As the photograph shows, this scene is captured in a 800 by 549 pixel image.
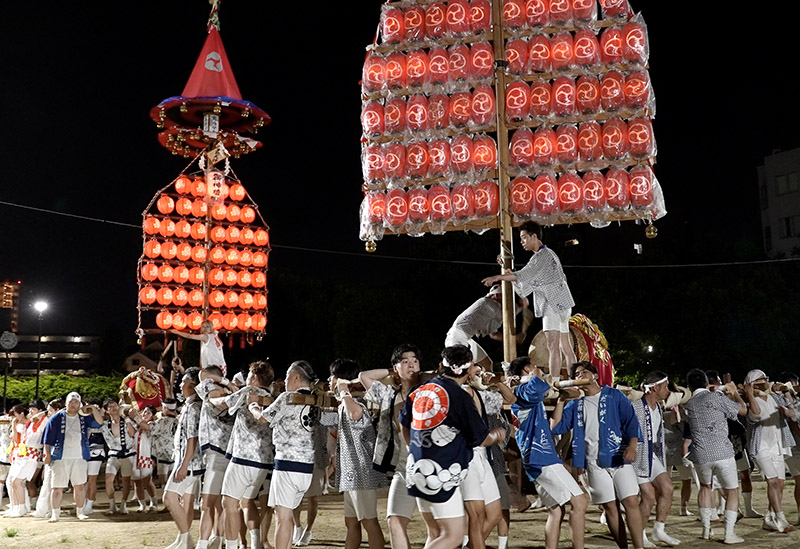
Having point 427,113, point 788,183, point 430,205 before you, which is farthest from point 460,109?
point 788,183

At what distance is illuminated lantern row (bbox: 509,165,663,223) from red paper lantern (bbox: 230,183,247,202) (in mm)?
10766

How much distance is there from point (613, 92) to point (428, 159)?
→ 2839 millimetres

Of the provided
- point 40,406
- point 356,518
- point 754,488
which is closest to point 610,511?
point 356,518

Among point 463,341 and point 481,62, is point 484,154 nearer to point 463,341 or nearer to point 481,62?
point 481,62

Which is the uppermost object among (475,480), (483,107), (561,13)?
(561,13)

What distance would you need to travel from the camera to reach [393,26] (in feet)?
41.6

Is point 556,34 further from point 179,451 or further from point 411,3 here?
point 179,451

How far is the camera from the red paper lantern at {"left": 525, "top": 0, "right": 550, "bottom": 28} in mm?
11797

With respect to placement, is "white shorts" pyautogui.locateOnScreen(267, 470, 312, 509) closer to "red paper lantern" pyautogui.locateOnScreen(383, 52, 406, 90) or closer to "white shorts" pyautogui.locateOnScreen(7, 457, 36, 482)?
"red paper lantern" pyautogui.locateOnScreen(383, 52, 406, 90)

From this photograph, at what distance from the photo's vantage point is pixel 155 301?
1919cm

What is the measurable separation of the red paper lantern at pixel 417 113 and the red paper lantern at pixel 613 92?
8.54 feet

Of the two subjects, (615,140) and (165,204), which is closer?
(615,140)

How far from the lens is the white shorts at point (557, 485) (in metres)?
6.88

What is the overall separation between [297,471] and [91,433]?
273 inches
